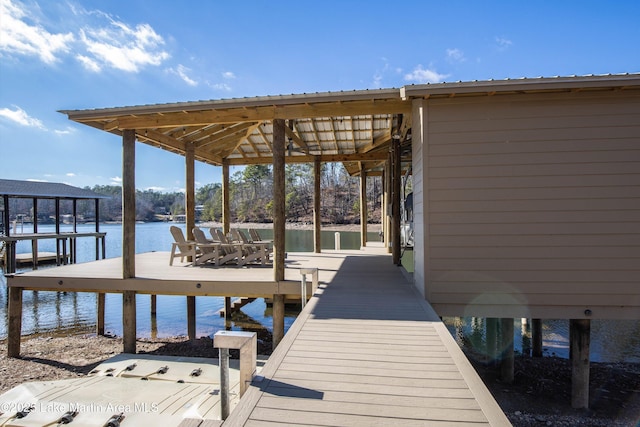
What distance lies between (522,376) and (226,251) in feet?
22.0

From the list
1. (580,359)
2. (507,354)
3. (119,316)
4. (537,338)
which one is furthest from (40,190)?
(580,359)

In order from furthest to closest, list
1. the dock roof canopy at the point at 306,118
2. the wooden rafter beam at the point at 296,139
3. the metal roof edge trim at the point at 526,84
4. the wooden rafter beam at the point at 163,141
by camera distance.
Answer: the wooden rafter beam at the point at 296,139, the wooden rafter beam at the point at 163,141, the dock roof canopy at the point at 306,118, the metal roof edge trim at the point at 526,84

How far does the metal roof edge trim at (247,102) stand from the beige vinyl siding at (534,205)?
788 millimetres

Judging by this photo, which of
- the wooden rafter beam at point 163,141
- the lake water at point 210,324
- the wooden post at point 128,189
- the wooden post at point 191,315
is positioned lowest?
the lake water at point 210,324

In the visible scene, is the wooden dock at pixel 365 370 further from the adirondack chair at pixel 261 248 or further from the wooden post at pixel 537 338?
the wooden post at pixel 537 338

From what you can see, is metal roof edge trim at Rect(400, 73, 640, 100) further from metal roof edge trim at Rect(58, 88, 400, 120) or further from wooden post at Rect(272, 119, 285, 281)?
wooden post at Rect(272, 119, 285, 281)

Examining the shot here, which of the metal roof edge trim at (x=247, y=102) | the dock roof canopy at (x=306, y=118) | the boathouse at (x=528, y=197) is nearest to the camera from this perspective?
the dock roof canopy at (x=306, y=118)

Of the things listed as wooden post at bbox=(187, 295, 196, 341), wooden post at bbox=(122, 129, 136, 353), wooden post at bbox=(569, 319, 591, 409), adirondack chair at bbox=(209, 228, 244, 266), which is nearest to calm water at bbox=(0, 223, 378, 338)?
wooden post at bbox=(187, 295, 196, 341)

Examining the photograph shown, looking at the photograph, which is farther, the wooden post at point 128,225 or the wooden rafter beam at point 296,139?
the wooden rafter beam at point 296,139

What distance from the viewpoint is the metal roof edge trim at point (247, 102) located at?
15.6 feet

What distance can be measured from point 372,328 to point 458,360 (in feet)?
3.28

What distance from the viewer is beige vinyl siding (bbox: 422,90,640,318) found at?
439cm

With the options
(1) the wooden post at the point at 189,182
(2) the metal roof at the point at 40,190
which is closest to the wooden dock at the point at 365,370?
(1) the wooden post at the point at 189,182

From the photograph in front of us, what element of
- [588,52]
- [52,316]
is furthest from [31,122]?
[588,52]
